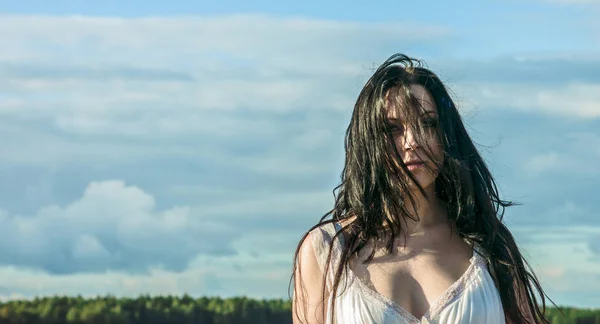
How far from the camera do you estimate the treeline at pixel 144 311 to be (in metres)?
13.0

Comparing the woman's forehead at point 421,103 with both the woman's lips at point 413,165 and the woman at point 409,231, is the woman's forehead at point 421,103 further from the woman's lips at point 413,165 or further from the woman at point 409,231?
the woman's lips at point 413,165

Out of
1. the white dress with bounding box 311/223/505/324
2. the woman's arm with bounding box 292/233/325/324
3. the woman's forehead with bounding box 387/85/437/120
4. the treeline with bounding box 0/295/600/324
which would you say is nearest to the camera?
the white dress with bounding box 311/223/505/324

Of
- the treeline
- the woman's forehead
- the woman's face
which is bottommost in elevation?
the treeline

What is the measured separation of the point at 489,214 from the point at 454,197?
273mm

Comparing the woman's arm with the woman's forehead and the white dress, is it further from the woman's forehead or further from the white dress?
the woman's forehead

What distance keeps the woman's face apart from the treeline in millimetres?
8403

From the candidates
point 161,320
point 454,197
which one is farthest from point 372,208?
point 161,320

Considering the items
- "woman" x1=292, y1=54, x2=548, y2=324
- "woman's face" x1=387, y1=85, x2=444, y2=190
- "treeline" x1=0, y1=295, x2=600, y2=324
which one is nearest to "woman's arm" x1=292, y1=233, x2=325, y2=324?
"woman" x1=292, y1=54, x2=548, y2=324

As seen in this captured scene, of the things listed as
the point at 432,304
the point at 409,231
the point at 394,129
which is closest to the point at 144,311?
the point at 409,231

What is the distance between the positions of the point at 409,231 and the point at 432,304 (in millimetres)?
483

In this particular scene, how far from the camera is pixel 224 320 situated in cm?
1338

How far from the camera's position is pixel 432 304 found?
528cm

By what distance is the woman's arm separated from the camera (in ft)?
17.7

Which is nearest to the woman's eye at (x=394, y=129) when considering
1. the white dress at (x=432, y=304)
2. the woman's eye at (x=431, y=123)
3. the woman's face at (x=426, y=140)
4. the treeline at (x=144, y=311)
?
→ the woman's face at (x=426, y=140)
